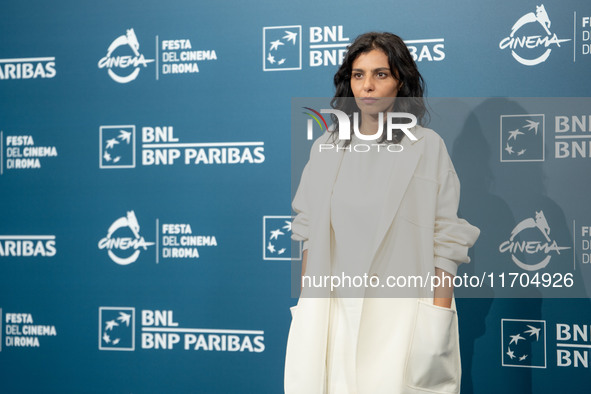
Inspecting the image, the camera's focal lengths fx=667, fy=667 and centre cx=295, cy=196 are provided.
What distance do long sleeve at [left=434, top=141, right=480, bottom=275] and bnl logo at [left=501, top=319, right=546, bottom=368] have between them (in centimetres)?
84

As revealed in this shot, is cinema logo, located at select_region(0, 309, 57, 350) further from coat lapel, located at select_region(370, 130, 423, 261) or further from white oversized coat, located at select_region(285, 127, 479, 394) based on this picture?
coat lapel, located at select_region(370, 130, 423, 261)

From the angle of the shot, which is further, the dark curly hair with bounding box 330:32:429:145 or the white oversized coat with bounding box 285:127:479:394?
the dark curly hair with bounding box 330:32:429:145

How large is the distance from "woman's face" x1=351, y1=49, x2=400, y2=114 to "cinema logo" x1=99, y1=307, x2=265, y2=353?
132 centimetres

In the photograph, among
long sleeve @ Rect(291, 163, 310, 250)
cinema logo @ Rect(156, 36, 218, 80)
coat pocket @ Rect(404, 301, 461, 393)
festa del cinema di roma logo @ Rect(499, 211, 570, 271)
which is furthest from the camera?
cinema logo @ Rect(156, 36, 218, 80)

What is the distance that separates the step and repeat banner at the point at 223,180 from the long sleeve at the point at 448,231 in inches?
29.0

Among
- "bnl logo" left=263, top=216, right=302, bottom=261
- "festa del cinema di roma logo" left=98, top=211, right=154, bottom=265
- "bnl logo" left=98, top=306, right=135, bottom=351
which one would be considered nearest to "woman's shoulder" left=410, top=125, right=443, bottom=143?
"bnl logo" left=263, top=216, right=302, bottom=261

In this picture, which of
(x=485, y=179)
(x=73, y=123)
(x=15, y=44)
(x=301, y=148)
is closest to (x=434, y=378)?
(x=485, y=179)

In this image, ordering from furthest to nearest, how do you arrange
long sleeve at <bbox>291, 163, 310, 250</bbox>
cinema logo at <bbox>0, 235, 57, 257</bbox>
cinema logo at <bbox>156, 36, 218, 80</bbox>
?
cinema logo at <bbox>0, 235, 57, 257</bbox>, cinema logo at <bbox>156, 36, 218, 80</bbox>, long sleeve at <bbox>291, 163, 310, 250</bbox>

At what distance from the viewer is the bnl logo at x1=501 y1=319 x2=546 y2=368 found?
2.84 meters

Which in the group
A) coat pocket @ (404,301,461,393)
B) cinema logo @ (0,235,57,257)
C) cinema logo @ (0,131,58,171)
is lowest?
coat pocket @ (404,301,461,393)

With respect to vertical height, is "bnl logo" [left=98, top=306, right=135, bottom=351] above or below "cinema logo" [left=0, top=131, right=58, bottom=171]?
below

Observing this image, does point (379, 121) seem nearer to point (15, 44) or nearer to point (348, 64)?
point (348, 64)

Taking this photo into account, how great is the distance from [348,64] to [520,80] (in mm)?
905

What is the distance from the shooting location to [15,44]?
345cm
